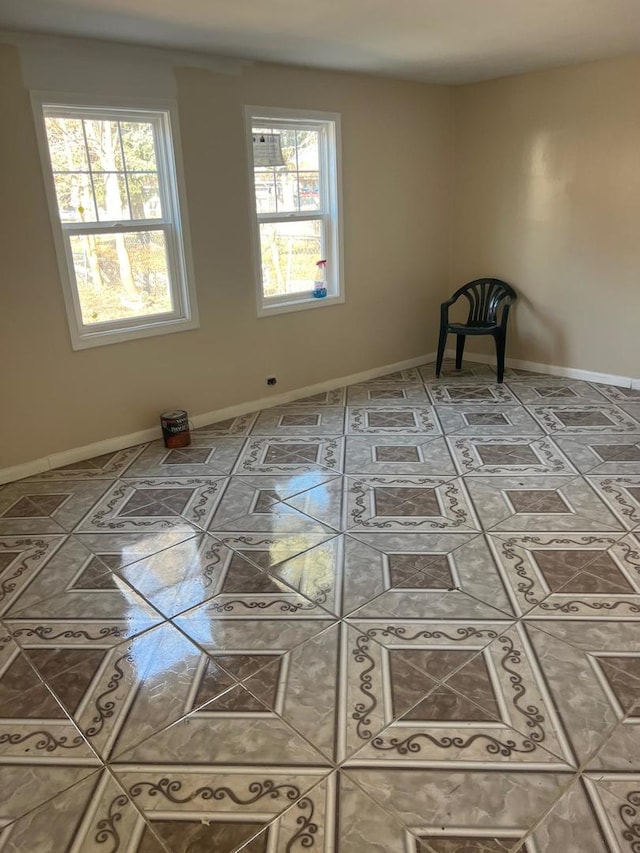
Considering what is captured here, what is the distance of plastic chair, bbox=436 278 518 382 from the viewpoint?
510 cm

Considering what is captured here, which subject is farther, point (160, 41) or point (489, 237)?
point (489, 237)

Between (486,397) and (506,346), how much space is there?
98cm

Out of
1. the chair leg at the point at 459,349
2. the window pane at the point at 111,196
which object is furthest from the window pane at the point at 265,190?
the chair leg at the point at 459,349

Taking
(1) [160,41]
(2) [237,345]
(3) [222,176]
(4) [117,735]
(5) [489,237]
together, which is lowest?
(4) [117,735]

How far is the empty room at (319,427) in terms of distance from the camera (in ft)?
5.71

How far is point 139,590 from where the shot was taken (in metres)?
2.57

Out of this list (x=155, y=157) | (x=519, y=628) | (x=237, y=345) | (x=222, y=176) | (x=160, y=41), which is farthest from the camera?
Result: (x=237, y=345)

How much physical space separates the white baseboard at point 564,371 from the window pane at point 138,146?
328cm

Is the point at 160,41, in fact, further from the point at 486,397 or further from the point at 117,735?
the point at 117,735

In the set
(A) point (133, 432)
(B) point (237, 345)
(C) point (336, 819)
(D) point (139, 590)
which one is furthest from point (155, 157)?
(C) point (336, 819)

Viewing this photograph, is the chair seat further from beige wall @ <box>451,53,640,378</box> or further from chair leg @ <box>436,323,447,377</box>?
beige wall @ <box>451,53,640,378</box>

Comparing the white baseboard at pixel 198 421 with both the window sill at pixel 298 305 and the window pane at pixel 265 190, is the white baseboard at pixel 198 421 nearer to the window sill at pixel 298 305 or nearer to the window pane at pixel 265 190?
the window sill at pixel 298 305

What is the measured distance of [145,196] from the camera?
12.8ft

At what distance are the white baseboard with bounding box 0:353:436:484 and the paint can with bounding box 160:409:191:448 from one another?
0.63 ft
